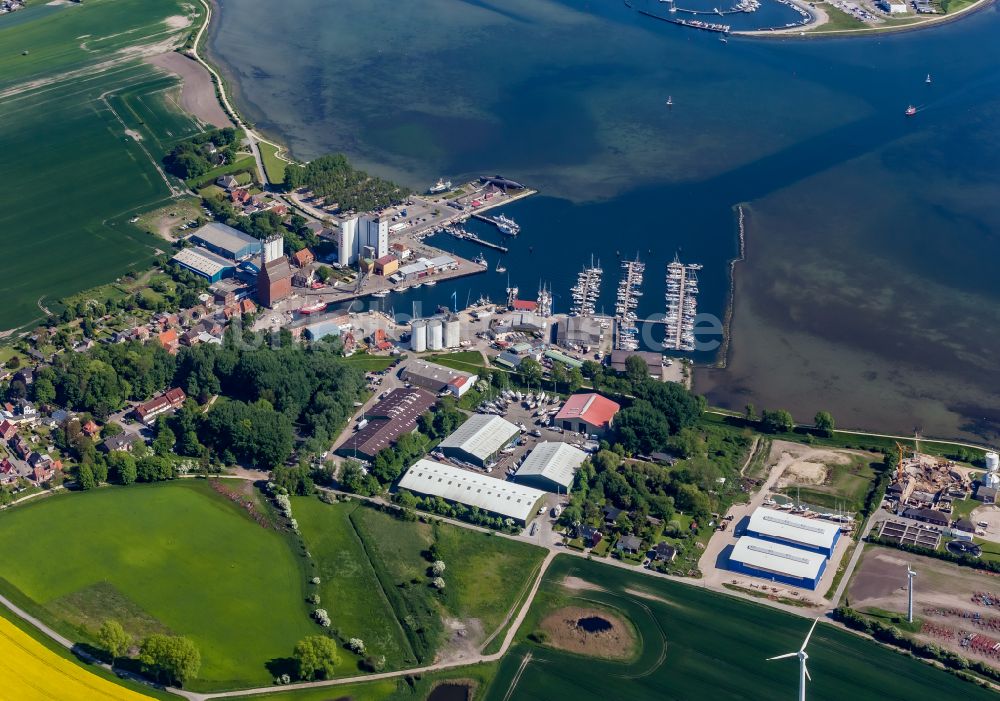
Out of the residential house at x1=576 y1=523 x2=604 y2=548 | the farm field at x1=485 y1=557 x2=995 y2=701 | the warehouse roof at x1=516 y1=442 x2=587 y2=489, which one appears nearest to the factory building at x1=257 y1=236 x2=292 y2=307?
the warehouse roof at x1=516 y1=442 x2=587 y2=489

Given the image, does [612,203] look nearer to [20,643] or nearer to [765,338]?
[765,338]

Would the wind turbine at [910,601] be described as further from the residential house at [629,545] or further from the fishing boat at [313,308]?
the fishing boat at [313,308]

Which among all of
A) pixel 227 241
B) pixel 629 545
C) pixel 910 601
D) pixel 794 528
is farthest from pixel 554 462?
pixel 227 241

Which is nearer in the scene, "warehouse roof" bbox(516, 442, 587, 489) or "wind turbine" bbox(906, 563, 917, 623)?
"wind turbine" bbox(906, 563, 917, 623)

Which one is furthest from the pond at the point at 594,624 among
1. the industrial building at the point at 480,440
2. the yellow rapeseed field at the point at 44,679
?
the yellow rapeseed field at the point at 44,679

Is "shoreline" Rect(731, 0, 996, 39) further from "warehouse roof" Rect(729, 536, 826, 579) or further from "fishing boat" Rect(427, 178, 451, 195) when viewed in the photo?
"warehouse roof" Rect(729, 536, 826, 579)

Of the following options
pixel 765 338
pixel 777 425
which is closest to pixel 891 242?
pixel 765 338
